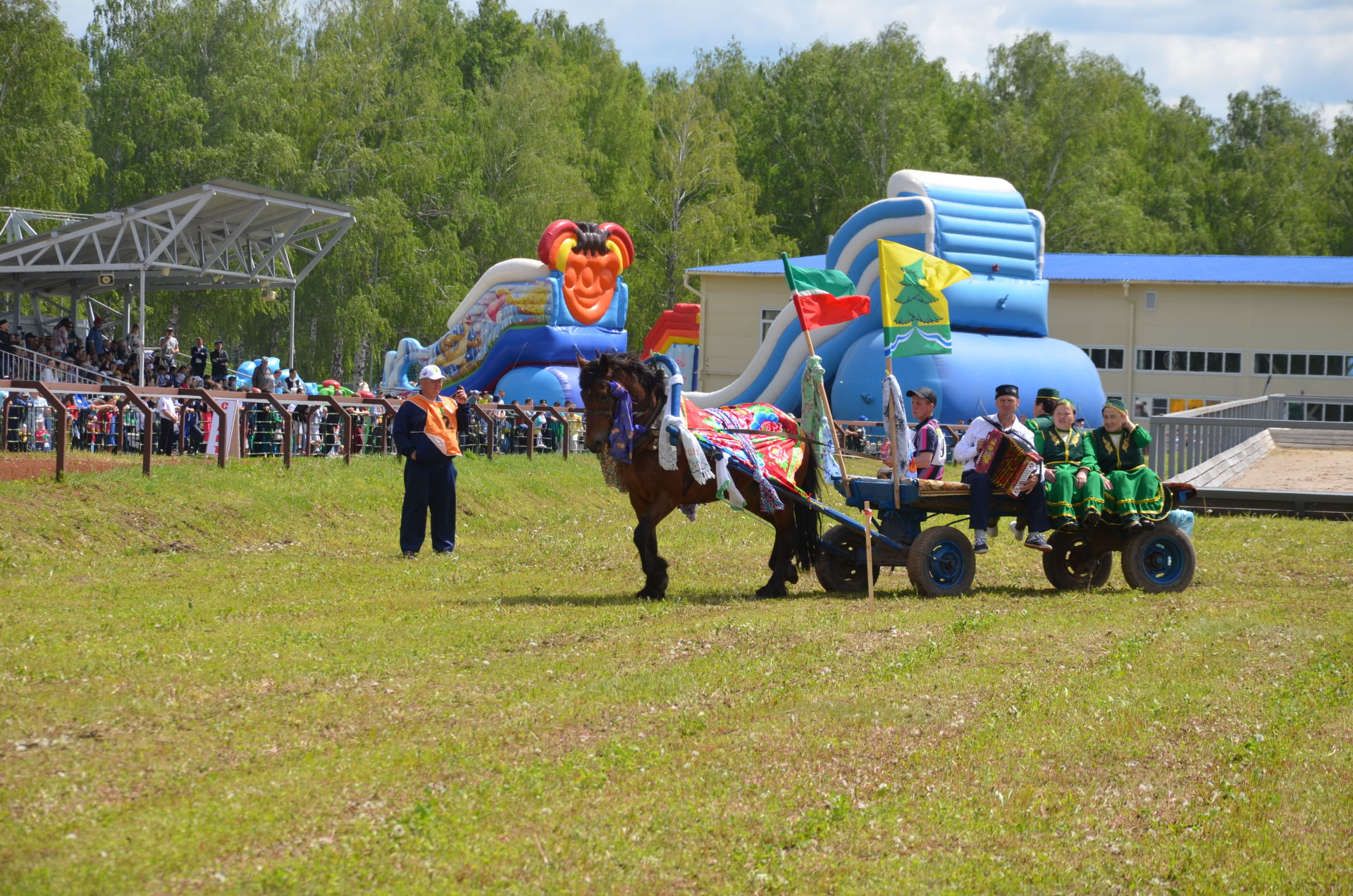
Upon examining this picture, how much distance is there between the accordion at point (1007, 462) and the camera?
12.2m

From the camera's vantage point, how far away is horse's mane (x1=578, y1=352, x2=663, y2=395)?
1211 centimetres

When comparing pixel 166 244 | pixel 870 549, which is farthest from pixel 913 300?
pixel 166 244

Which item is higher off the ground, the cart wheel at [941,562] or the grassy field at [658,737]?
the cart wheel at [941,562]

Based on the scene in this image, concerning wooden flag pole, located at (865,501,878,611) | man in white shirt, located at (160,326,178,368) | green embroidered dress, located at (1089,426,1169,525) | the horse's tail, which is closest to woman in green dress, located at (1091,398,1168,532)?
green embroidered dress, located at (1089,426,1169,525)

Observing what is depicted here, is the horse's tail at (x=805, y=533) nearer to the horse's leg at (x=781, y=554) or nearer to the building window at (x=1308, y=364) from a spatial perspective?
the horse's leg at (x=781, y=554)

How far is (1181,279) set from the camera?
46031 millimetres

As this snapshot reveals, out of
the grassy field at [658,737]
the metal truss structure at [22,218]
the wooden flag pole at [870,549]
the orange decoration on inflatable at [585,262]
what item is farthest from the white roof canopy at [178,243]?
the wooden flag pole at [870,549]

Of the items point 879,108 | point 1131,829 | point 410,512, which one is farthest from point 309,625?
point 879,108

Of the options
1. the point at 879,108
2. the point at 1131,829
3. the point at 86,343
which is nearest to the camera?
the point at 1131,829

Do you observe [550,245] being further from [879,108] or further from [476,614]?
[879,108]

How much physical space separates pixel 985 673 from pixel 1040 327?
28.6 m

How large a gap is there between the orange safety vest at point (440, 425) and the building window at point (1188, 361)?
118 ft

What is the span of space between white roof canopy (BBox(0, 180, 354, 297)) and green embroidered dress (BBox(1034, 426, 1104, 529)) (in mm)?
20491

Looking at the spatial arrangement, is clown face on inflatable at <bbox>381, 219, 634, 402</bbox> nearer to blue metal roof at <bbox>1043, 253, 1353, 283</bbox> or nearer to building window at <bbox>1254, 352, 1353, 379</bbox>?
blue metal roof at <bbox>1043, 253, 1353, 283</bbox>
